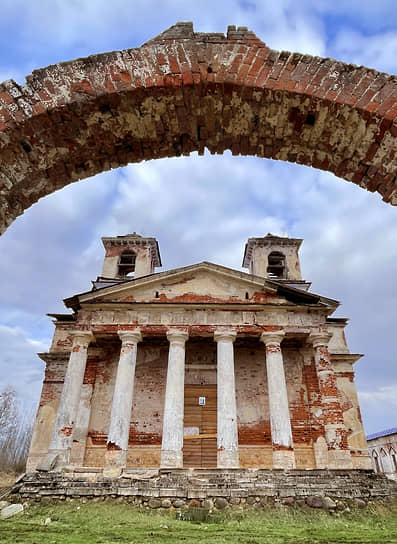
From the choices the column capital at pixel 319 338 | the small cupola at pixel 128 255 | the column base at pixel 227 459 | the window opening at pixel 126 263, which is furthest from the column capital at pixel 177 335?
the window opening at pixel 126 263

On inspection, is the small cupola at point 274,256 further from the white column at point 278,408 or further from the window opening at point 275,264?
the white column at point 278,408

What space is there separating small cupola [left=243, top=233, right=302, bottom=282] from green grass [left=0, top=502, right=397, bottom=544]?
12.5 metres

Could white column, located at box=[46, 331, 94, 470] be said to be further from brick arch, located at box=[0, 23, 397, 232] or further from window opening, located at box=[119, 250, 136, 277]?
brick arch, located at box=[0, 23, 397, 232]

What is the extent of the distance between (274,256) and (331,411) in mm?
9533

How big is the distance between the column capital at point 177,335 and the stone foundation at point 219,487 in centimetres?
435

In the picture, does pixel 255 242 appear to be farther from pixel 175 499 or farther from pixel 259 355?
pixel 175 499

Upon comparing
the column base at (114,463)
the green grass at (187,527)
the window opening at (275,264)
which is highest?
the window opening at (275,264)

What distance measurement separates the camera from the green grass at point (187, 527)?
5.62 metres

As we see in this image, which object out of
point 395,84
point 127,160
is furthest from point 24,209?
point 395,84

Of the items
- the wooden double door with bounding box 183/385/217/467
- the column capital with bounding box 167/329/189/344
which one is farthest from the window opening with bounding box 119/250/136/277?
the wooden double door with bounding box 183/385/217/467

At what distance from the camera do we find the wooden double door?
13492mm

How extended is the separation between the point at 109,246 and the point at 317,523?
16.5m

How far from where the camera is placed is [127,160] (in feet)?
11.1

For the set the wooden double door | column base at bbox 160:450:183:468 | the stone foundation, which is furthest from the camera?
the wooden double door
